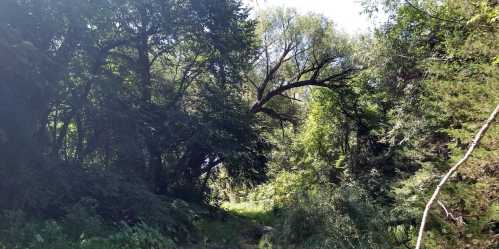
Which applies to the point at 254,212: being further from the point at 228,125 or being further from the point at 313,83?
the point at 228,125

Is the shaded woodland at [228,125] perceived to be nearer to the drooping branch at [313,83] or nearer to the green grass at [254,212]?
the drooping branch at [313,83]

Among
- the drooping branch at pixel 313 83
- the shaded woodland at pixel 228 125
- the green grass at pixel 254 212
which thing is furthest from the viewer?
the green grass at pixel 254 212

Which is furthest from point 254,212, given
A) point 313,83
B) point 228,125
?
point 228,125

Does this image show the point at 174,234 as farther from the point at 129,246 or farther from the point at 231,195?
the point at 231,195

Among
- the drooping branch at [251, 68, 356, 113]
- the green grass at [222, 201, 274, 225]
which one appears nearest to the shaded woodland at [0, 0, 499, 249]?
the drooping branch at [251, 68, 356, 113]

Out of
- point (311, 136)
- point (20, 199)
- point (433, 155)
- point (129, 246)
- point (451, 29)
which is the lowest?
point (129, 246)

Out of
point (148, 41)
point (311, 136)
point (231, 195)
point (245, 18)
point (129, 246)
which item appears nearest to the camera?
point (129, 246)

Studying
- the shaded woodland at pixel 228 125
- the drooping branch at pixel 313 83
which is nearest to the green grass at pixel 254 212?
the shaded woodland at pixel 228 125

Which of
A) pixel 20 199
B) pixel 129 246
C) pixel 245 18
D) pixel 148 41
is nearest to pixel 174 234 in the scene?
pixel 129 246

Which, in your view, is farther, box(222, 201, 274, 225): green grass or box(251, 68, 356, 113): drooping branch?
box(222, 201, 274, 225): green grass

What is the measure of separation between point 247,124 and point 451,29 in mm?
7040

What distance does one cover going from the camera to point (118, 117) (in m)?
12.1

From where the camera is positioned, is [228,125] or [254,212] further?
[254,212]

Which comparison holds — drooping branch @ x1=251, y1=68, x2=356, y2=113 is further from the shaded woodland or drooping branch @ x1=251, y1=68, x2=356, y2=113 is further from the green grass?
the green grass
